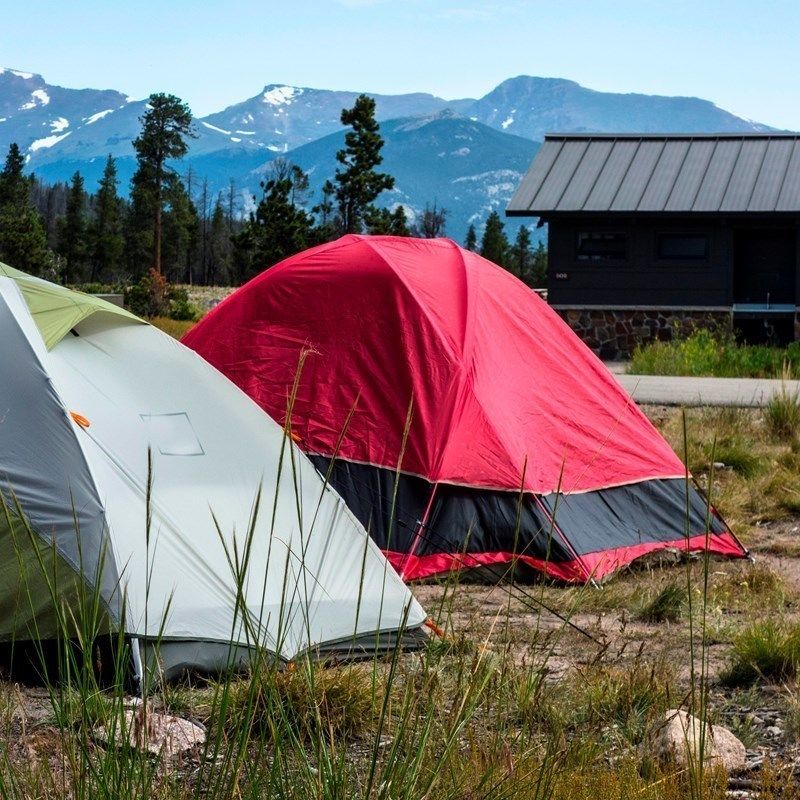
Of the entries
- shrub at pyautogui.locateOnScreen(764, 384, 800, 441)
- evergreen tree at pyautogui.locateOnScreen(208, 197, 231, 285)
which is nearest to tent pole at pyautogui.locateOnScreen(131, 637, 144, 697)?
shrub at pyautogui.locateOnScreen(764, 384, 800, 441)

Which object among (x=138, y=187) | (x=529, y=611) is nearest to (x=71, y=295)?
(x=529, y=611)

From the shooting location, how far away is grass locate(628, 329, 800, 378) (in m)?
17.8

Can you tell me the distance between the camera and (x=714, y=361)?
60.2 ft

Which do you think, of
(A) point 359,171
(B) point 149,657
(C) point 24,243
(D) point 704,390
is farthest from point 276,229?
(B) point 149,657

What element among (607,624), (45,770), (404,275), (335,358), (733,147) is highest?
(733,147)

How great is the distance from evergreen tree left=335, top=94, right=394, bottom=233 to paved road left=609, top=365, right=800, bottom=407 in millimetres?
24967

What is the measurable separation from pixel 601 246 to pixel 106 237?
46.4 m

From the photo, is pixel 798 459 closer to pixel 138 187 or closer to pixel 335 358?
pixel 335 358

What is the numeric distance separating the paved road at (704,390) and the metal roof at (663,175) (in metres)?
8.26

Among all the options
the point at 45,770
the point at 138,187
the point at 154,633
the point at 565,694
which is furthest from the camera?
the point at 138,187

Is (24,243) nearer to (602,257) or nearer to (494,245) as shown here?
(494,245)

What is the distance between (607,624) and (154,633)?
2.08 metres

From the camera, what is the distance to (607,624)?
5543 millimetres

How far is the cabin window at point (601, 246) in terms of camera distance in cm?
2559
